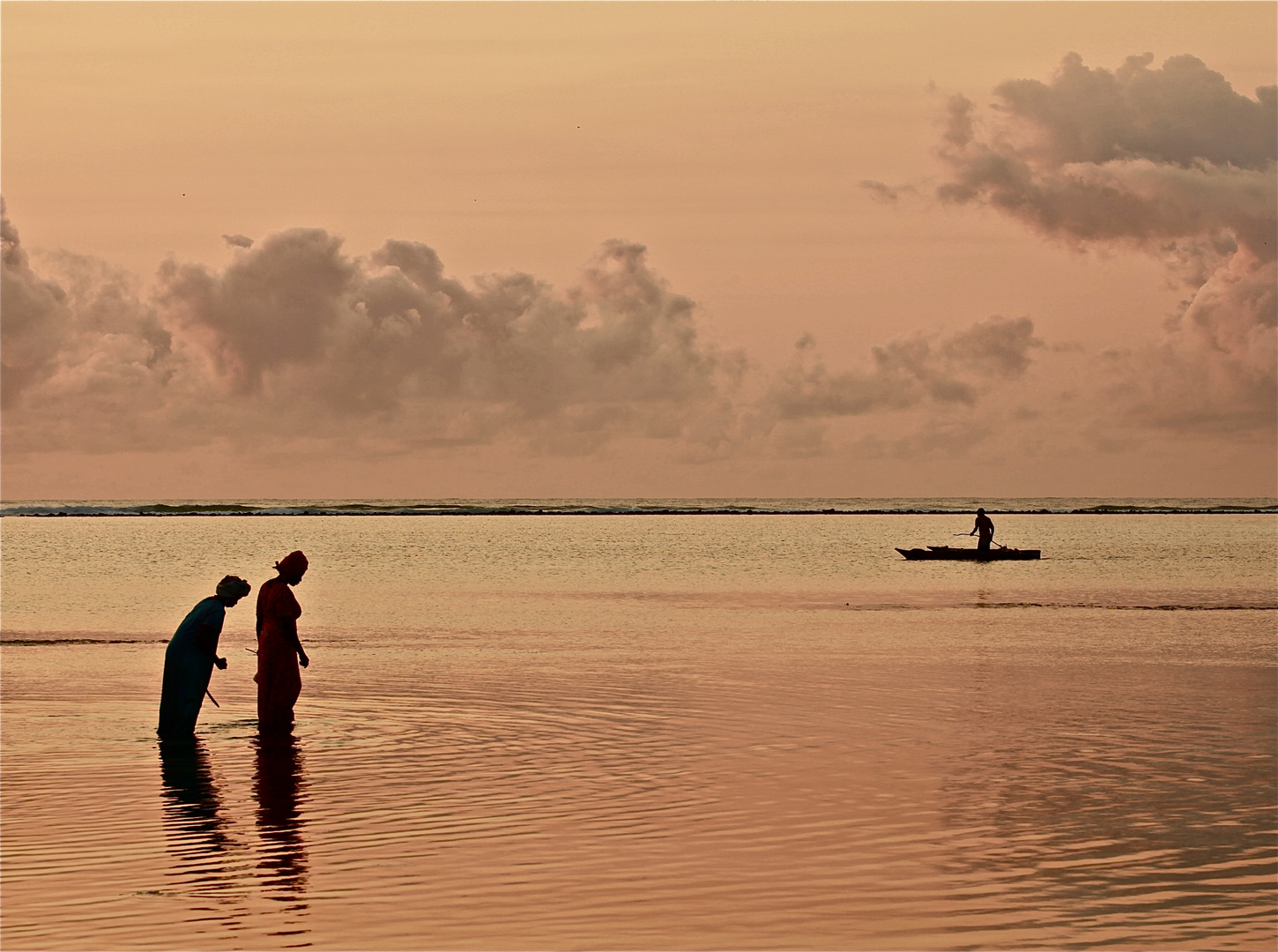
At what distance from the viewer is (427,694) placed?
2053cm

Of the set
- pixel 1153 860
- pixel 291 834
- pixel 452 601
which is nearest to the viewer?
pixel 1153 860

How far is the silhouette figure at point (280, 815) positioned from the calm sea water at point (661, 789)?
0.04m

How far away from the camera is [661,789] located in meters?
13.6

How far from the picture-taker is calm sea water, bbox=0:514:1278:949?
9.35 m

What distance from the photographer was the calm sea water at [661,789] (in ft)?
30.7

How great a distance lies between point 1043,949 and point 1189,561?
5919cm

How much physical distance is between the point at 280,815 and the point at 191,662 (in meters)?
5.07

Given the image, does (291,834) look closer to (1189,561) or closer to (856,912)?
(856,912)

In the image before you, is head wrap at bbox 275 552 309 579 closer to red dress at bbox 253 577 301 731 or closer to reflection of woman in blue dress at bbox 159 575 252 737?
red dress at bbox 253 577 301 731

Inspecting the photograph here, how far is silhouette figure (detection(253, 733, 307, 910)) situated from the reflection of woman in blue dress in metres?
0.81

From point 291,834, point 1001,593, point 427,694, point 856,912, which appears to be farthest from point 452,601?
point 856,912

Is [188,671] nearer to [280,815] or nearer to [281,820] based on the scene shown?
[280,815]

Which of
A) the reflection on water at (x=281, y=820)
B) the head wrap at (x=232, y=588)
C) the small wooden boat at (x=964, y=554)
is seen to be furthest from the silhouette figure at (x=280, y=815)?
the small wooden boat at (x=964, y=554)

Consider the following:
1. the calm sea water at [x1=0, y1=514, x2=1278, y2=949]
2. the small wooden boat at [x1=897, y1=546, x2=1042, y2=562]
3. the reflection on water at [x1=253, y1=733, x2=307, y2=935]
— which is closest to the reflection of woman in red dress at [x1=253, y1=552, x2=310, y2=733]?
the reflection on water at [x1=253, y1=733, x2=307, y2=935]
